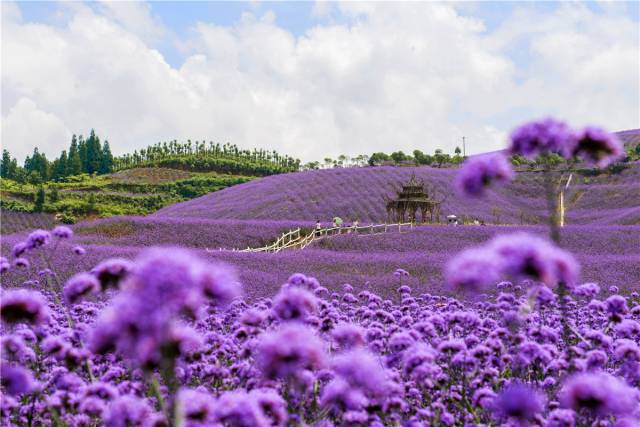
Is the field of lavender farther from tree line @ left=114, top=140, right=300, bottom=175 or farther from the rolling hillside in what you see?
tree line @ left=114, top=140, right=300, bottom=175

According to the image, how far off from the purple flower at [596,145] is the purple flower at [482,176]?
559 millimetres

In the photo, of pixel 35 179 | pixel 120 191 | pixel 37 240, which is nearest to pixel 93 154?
pixel 35 179

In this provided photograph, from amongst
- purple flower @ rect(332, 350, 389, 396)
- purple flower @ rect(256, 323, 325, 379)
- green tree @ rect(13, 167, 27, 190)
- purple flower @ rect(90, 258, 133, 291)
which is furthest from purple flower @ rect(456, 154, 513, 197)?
green tree @ rect(13, 167, 27, 190)

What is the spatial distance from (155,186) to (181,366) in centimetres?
8469

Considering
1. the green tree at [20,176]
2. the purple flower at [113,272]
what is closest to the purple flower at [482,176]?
the purple flower at [113,272]

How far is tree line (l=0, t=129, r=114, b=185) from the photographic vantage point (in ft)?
312

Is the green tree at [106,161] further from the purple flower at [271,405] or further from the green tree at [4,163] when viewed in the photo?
the purple flower at [271,405]

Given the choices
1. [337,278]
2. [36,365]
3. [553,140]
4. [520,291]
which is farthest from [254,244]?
[553,140]

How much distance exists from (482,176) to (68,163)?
101m

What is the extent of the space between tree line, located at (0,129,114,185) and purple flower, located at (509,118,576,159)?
304 feet

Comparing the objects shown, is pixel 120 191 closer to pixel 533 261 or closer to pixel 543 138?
pixel 543 138

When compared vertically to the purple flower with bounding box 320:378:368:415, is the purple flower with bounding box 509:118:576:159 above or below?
above

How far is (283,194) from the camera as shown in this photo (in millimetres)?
57594

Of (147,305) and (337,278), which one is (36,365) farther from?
(337,278)
